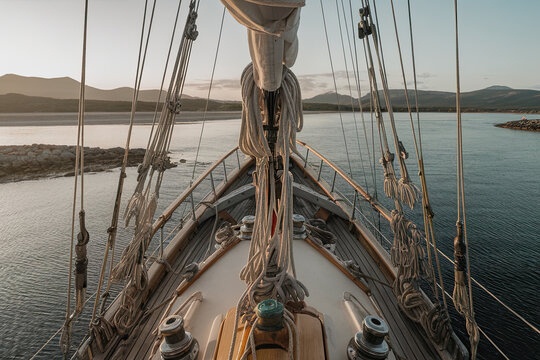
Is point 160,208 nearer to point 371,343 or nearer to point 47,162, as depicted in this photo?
point 371,343

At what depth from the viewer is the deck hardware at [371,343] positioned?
4.62 ft

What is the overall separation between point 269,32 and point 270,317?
130 cm

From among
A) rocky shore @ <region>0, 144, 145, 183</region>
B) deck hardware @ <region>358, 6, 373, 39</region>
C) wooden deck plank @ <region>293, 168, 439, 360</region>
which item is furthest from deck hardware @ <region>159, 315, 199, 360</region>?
rocky shore @ <region>0, 144, 145, 183</region>

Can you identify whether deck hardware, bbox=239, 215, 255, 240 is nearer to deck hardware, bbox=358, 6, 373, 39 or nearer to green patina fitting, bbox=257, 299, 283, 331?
green patina fitting, bbox=257, 299, 283, 331

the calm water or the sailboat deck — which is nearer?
the sailboat deck

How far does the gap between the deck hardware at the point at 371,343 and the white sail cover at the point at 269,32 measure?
1.44 metres

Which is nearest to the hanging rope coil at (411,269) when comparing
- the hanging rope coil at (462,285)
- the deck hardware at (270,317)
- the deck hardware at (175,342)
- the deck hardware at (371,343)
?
the hanging rope coil at (462,285)

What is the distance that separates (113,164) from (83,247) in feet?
61.5

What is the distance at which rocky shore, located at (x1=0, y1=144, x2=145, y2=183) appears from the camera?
51.0ft

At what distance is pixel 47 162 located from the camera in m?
17.4

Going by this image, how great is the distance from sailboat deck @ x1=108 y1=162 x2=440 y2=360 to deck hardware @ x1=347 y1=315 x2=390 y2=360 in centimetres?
41

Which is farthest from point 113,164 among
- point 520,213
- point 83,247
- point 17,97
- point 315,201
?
point 17,97

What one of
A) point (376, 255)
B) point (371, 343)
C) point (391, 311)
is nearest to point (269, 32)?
point (371, 343)

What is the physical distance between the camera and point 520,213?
930 centimetres
